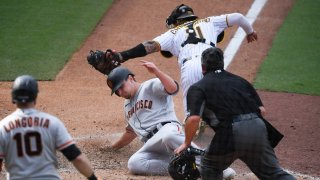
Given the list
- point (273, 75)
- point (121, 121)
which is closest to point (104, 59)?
point (121, 121)

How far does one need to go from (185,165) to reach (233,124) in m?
0.84

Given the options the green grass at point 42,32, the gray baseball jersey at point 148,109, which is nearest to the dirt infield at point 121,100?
the green grass at point 42,32

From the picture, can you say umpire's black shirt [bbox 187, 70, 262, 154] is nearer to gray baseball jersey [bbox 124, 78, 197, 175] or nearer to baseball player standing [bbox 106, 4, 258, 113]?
gray baseball jersey [bbox 124, 78, 197, 175]

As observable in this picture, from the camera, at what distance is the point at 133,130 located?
782 cm

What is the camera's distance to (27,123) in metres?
4.94

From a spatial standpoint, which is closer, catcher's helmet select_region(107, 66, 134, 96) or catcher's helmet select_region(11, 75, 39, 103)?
catcher's helmet select_region(11, 75, 39, 103)

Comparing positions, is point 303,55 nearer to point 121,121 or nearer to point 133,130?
point 121,121

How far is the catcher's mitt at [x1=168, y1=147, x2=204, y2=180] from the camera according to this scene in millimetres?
6449

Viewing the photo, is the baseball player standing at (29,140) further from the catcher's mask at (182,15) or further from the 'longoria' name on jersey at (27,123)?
the catcher's mask at (182,15)

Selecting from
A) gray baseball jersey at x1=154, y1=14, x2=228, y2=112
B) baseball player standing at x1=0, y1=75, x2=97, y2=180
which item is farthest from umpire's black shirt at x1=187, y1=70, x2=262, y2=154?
gray baseball jersey at x1=154, y1=14, x2=228, y2=112

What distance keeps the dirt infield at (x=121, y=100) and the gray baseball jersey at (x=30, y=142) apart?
6.41ft

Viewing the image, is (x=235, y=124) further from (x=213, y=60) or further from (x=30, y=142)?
(x=30, y=142)

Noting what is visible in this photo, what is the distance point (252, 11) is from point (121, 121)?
5338 mm

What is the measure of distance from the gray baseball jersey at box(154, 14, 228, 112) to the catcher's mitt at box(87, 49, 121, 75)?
0.53 meters
